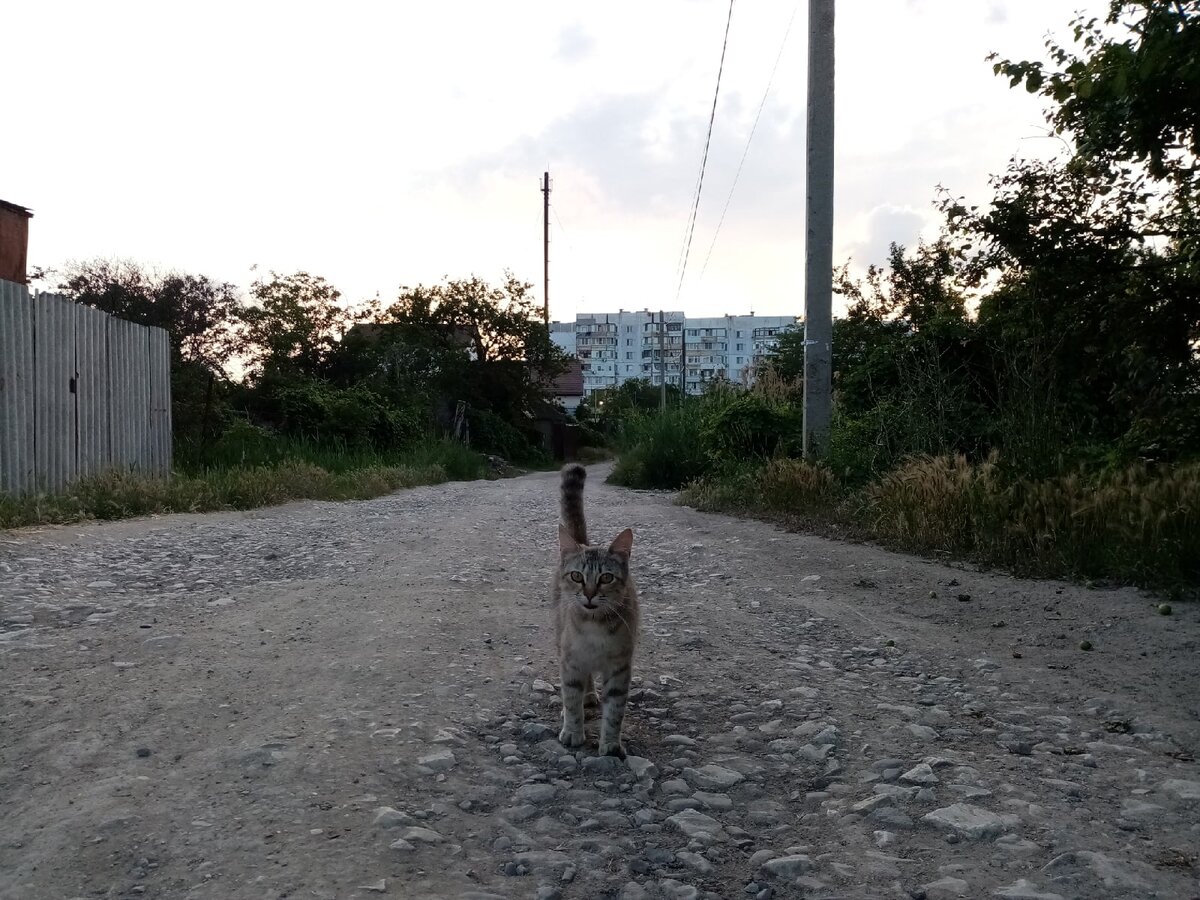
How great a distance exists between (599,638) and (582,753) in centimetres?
41

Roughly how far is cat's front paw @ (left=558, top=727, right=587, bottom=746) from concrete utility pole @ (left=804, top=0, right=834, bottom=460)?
8.33m

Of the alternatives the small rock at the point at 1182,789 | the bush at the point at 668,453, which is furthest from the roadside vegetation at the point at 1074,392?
the bush at the point at 668,453

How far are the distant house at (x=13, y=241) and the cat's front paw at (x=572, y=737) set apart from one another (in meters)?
14.8

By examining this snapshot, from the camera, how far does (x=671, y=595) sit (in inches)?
236

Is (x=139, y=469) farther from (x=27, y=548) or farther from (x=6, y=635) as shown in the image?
(x=6, y=635)

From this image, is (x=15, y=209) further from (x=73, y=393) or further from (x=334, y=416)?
(x=334, y=416)

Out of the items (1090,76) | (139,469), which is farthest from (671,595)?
(139,469)

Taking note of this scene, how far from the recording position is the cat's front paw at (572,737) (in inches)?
Answer: 125

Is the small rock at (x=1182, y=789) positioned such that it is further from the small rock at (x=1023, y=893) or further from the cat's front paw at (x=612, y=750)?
the cat's front paw at (x=612, y=750)

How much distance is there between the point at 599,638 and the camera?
10.7 ft

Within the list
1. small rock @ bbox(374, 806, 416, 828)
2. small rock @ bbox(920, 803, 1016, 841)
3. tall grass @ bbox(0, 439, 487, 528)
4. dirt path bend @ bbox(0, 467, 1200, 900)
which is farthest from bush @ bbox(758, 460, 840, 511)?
small rock @ bbox(374, 806, 416, 828)

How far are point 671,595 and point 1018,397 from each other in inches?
147

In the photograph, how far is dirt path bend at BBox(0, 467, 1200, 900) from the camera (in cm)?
231

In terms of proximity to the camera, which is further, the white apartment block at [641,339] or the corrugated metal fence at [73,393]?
the white apartment block at [641,339]
